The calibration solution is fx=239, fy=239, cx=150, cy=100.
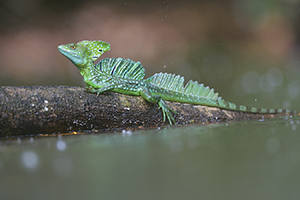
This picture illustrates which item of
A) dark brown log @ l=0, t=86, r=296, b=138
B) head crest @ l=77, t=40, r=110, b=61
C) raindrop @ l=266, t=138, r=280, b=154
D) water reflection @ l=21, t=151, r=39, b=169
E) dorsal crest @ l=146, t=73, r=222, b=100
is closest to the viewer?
water reflection @ l=21, t=151, r=39, b=169

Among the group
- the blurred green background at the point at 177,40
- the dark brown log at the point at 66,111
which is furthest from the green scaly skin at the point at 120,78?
the blurred green background at the point at 177,40

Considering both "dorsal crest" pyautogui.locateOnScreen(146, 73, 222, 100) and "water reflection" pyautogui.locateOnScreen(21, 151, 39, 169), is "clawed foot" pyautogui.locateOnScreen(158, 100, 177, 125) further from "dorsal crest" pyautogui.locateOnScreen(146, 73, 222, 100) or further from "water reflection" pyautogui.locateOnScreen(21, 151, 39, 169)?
"water reflection" pyautogui.locateOnScreen(21, 151, 39, 169)

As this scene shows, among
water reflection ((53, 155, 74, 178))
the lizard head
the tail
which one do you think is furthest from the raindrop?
the lizard head

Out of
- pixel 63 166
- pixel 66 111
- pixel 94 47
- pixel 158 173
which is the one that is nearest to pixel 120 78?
pixel 94 47

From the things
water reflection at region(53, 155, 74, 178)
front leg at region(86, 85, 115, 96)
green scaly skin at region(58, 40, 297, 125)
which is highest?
green scaly skin at region(58, 40, 297, 125)

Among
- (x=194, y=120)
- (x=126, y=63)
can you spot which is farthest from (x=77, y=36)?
(x=194, y=120)

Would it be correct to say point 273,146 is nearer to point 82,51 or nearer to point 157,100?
point 157,100
